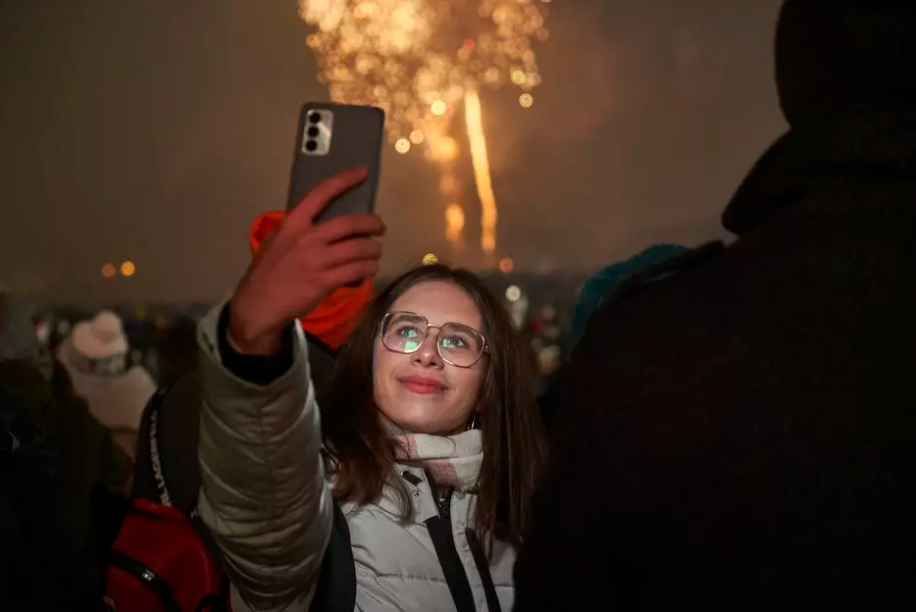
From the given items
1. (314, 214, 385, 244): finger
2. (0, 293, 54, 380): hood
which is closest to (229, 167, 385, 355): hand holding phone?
(314, 214, 385, 244): finger

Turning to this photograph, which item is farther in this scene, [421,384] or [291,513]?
[421,384]

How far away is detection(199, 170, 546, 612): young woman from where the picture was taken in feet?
1.94

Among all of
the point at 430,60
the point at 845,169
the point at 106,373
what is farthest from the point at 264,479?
the point at 430,60

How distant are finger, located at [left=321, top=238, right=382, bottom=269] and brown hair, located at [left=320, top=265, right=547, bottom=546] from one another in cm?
36

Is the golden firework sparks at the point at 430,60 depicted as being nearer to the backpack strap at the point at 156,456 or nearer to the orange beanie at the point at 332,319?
the orange beanie at the point at 332,319

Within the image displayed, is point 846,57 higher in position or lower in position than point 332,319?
higher

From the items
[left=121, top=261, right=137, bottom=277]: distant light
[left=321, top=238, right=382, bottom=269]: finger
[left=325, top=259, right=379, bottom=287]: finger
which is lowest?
[left=121, top=261, right=137, bottom=277]: distant light

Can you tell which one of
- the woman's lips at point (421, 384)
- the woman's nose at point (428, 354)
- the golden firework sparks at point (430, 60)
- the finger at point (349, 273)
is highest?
the golden firework sparks at point (430, 60)

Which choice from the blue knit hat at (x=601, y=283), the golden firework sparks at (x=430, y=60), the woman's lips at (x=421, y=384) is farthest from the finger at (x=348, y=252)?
the golden firework sparks at (x=430, y=60)

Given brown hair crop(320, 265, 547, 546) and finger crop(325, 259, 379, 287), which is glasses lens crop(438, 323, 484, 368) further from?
finger crop(325, 259, 379, 287)

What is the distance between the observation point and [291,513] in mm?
695

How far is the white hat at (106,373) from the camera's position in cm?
147

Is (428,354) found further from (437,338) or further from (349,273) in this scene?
(349,273)

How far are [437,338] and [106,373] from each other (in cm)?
89
